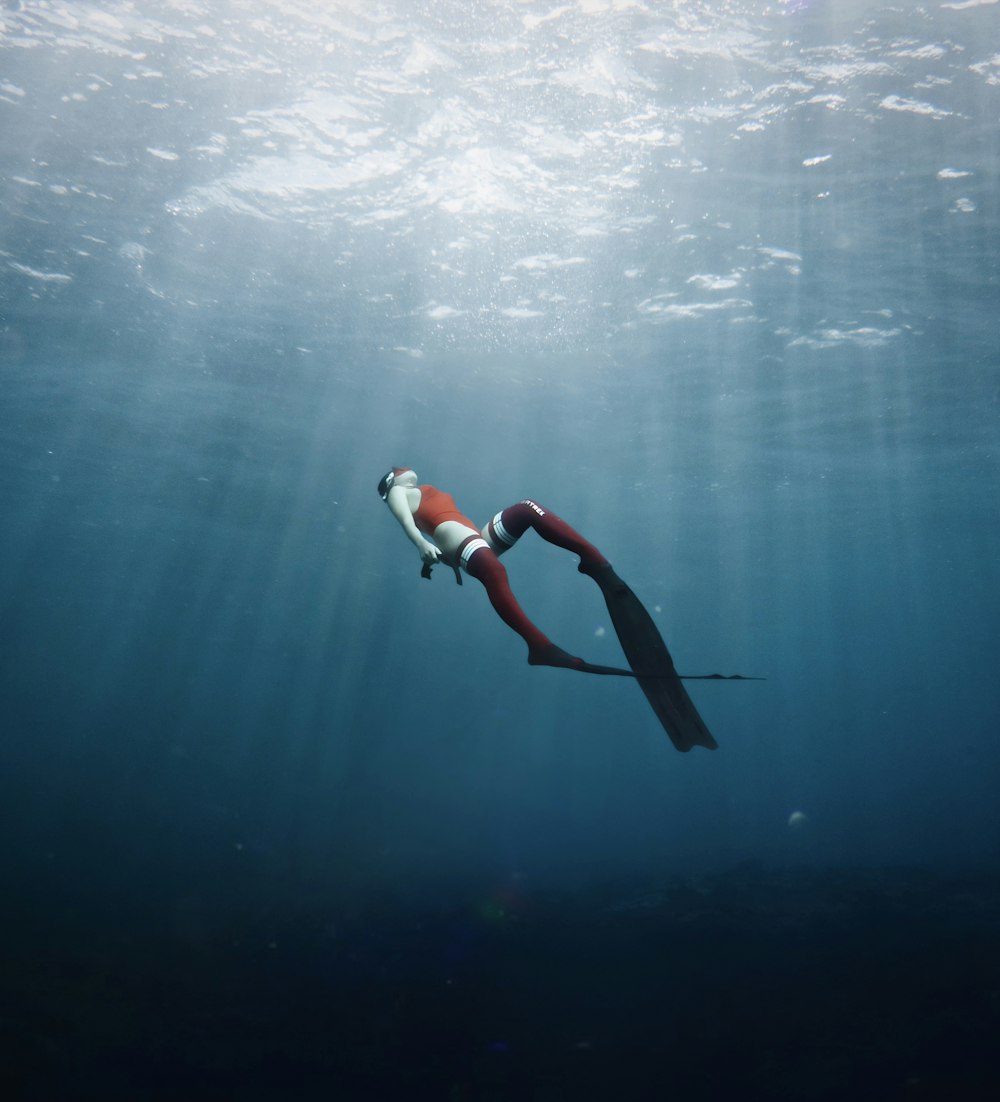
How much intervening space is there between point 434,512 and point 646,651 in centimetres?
195

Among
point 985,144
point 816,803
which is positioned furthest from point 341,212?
→ point 816,803

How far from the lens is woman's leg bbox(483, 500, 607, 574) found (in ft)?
16.6

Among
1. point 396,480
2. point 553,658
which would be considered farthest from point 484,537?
point 553,658

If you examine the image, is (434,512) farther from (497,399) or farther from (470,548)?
(497,399)

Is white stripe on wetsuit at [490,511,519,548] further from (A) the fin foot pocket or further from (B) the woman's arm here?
(A) the fin foot pocket

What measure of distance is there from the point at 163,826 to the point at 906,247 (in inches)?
1088

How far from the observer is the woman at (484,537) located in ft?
15.0

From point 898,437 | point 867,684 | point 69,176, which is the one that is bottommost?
point 867,684

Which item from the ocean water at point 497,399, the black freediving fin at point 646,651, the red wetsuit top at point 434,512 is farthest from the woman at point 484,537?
the ocean water at point 497,399

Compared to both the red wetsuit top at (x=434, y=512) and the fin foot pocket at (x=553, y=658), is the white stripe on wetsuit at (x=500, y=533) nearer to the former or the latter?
the red wetsuit top at (x=434, y=512)

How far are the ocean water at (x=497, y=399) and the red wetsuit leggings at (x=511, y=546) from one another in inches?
280

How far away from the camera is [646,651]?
525 centimetres

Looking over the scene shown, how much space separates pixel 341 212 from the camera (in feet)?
45.3

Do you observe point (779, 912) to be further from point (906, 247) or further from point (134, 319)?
point (134, 319)
